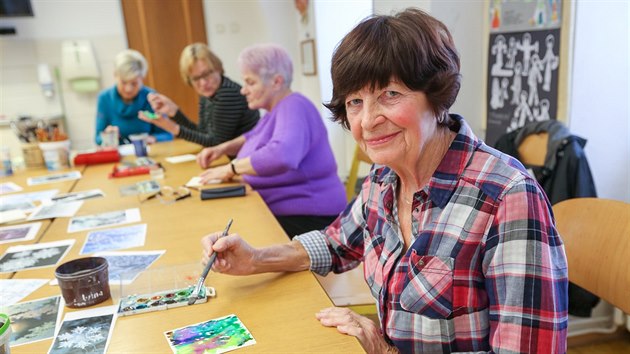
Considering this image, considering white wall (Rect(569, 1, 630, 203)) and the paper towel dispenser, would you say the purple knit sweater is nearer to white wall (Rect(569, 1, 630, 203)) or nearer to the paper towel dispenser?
white wall (Rect(569, 1, 630, 203))

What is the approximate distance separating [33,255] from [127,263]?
13.4 inches

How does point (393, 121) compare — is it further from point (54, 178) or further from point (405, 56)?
point (54, 178)

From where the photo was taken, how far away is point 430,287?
0.89 metres

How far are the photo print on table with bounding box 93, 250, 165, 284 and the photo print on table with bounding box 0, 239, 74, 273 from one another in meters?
0.13

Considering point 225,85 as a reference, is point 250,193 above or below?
below

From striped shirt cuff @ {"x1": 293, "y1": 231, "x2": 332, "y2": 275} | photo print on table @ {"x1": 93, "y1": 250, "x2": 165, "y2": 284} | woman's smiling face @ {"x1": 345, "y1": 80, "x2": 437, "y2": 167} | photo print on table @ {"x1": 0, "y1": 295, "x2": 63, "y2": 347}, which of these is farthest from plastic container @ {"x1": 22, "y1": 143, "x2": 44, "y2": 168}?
woman's smiling face @ {"x1": 345, "y1": 80, "x2": 437, "y2": 167}

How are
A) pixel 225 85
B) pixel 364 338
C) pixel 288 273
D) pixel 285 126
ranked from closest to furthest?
pixel 364 338
pixel 288 273
pixel 285 126
pixel 225 85

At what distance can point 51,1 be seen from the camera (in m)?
4.66

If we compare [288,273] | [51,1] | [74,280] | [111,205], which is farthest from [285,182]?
[51,1]

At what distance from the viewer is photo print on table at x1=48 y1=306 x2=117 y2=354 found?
903 mm

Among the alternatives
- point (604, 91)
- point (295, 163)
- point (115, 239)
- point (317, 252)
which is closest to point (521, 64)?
point (604, 91)

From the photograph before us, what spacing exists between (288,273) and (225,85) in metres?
1.86

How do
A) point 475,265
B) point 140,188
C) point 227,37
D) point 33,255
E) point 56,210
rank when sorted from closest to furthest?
point 475,265 → point 33,255 → point 56,210 → point 140,188 → point 227,37

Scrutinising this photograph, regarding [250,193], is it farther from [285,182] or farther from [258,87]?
[258,87]
